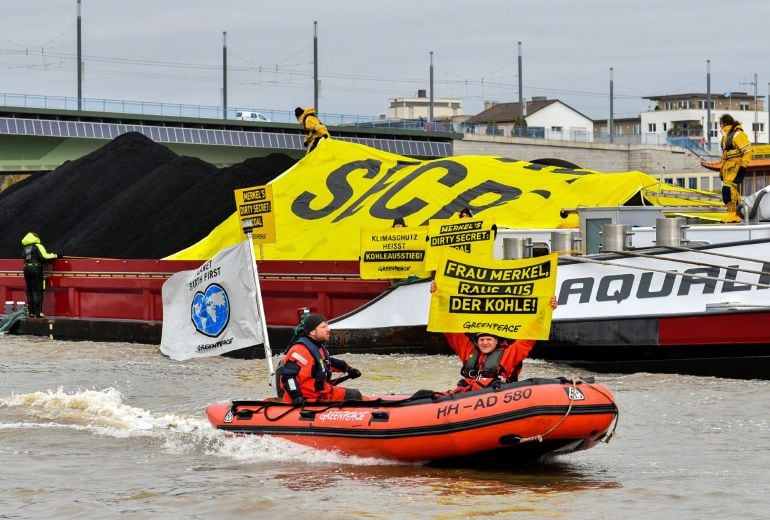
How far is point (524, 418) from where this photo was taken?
12.8m

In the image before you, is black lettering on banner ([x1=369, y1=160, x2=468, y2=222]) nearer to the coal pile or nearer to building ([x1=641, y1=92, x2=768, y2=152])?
the coal pile

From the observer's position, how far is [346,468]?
13.7m

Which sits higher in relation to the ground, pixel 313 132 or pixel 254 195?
pixel 313 132

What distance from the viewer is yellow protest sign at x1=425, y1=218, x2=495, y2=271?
1959 cm

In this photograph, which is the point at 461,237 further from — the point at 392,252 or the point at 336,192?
the point at 336,192

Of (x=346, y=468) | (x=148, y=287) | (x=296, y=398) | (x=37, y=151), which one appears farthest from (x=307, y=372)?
(x=37, y=151)

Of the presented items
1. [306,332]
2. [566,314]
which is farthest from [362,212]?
[306,332]

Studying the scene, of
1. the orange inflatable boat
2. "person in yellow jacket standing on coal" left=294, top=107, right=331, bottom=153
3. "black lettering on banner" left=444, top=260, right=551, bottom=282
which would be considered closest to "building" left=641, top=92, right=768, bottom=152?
"person in yellow jacket standing on coal" left=294, top=107, right=331, bottom=153

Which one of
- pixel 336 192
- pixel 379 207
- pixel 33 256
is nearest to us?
pixel 379 207

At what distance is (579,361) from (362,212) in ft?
26.5

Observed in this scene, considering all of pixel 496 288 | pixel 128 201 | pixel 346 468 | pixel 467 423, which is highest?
pixel 128 201

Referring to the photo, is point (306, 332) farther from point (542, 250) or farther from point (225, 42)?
point (225, 42)

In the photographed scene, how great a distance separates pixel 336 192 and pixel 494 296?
1489 centimetres

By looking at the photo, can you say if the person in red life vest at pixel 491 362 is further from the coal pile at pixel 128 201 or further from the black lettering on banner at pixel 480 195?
the coal pile at pixel 128 201
